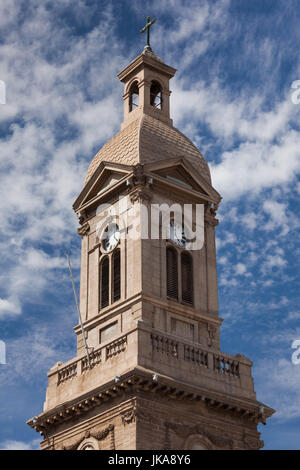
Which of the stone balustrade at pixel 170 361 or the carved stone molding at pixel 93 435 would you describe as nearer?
the carved stone molding at pixel 93 435

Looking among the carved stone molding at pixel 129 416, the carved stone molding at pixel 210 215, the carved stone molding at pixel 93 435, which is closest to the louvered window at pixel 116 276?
the carved stone molding at pixel 210 215

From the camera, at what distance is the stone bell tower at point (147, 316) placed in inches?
1873

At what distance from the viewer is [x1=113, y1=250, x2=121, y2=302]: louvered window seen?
54094 millimetres

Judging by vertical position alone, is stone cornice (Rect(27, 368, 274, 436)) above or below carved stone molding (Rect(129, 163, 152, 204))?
below

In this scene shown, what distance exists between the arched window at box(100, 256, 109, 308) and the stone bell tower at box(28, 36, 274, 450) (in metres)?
0.06

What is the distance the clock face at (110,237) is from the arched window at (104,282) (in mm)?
716

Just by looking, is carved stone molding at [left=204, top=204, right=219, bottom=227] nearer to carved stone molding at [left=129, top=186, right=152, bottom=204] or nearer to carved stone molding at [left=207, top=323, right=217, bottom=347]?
carved stone molding at [left=129, top=186, right=152, bottom=204]

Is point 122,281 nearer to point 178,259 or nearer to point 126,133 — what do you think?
point 178,259

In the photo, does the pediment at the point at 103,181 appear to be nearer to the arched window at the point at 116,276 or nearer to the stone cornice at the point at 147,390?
the arched window at the point at 116,276

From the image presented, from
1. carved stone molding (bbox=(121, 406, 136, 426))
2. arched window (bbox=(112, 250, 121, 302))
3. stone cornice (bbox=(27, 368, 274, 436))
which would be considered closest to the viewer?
carved stone molding (bbox=(121, 406, 136, 426))

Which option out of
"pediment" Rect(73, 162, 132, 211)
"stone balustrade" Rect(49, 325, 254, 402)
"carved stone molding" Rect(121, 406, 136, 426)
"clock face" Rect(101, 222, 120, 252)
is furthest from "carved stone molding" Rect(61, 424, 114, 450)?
"pediment" Rect(73, 162, 132, 211)

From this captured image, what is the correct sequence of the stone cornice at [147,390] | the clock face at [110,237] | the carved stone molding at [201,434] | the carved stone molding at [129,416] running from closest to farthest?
the carved stone molding at [129,416] < the stone cornice at [147,390] < the carved stone molding at [201,434] < the clock face at [110,237]

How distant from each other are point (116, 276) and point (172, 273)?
10.1 ft

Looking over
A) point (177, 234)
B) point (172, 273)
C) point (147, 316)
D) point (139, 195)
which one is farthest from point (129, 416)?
point (139, 195)
